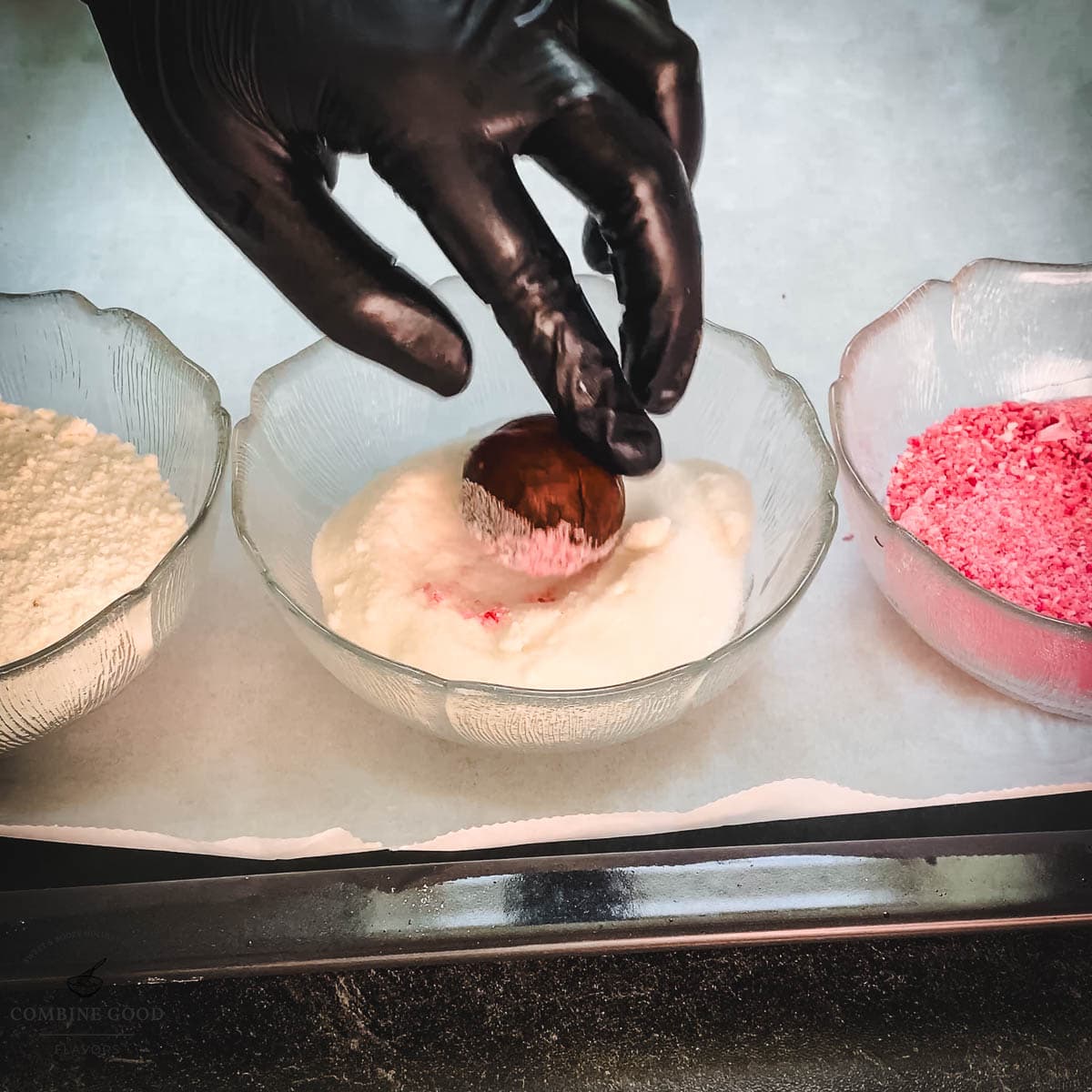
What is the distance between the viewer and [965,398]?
1.13 metres

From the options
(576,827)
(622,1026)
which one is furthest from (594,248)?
(622,1026)

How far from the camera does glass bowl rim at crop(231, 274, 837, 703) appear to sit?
77cm

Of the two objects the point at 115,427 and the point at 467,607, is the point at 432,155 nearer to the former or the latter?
the point at 467,607

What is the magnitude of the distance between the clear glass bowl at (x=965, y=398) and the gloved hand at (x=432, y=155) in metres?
0.29

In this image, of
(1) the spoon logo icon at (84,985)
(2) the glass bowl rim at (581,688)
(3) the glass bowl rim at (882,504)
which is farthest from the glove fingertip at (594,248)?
(1) the spoon logo icon at (84,985)

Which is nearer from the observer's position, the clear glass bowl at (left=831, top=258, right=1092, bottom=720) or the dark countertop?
the dark countertop

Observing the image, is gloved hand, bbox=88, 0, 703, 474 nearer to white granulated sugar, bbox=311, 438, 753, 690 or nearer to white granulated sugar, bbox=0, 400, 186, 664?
white granulated sugar, bbox=311, 438, 753, 690

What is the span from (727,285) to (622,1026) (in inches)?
29.9

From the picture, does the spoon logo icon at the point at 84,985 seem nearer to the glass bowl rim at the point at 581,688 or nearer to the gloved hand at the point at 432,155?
the glass bowl rim at the point at 581,688

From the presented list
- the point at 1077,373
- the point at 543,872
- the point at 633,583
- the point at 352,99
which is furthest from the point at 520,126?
Result: the point at 1077,373

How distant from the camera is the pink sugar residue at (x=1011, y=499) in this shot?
0.93 m

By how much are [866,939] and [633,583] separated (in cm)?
29

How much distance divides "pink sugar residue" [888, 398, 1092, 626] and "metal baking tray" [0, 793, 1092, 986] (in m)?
0.20

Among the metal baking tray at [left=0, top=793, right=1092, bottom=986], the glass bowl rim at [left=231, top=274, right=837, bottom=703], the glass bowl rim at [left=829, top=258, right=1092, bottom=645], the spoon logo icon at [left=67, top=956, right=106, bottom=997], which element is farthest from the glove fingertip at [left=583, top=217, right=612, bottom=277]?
the spoon logo icon at [left=67, top=956, right=106, bottom=997]
